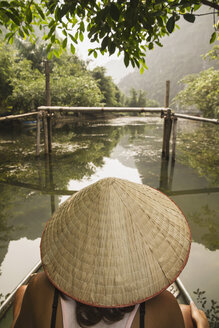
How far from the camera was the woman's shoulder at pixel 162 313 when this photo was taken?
30.9 inches

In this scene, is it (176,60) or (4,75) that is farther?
(176,60)

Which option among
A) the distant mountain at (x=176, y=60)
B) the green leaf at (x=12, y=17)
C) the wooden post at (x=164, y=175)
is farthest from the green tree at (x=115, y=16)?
the distant mountain at (x=176, y=60)

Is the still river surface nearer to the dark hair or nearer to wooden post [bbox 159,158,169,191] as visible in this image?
wooden post [bbox 159,158,169,191]

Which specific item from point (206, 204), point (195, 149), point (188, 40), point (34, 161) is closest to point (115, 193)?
point (206, 204)

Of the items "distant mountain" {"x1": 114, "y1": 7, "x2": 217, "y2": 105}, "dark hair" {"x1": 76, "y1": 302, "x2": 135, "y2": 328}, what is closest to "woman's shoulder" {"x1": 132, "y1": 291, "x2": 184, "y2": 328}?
"dark hair" {"x1": 76, "y1": 302, "x2": 135, "y2": 328}

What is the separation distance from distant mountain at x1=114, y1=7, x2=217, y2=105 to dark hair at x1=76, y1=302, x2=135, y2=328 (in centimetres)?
10808

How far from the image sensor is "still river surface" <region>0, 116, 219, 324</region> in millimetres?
2553

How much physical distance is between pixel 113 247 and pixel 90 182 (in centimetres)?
463

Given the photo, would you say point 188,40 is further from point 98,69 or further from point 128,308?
point 128,308

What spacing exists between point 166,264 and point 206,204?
3834mm

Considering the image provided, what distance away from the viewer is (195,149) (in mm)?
9094

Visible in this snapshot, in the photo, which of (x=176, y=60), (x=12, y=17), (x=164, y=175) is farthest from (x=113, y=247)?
(x=176, y=60)

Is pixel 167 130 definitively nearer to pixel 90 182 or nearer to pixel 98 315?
pixel 90 182

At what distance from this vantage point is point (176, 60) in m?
112
